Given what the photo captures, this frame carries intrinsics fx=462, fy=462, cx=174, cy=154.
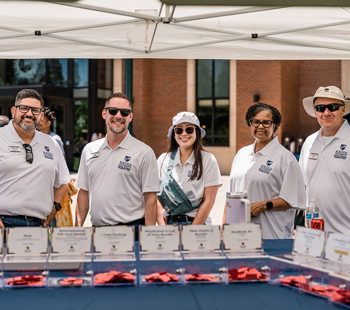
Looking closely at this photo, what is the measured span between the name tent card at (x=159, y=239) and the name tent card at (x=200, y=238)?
0.04 m

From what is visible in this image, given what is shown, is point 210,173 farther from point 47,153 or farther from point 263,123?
point 47,153

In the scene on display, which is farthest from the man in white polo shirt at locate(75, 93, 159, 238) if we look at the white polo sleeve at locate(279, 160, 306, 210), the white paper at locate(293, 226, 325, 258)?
the white paper at locate(293, 226, 325, 258)

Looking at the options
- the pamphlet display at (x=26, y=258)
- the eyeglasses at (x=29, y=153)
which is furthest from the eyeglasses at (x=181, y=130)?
the pamphlet display at (x=26, y=258)

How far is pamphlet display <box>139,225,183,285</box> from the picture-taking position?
2120 mm

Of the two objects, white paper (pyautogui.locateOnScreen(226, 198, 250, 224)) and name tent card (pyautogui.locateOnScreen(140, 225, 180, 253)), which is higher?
white paper (pyautogui.locateOnScreen(226, 198, 250, 224))

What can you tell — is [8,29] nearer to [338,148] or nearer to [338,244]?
[338,148]

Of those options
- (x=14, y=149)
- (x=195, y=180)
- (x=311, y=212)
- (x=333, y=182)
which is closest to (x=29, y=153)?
(x=14, y=149)

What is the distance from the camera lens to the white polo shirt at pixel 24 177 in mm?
3211

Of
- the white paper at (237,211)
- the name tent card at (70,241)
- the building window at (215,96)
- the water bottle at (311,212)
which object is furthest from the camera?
the building window at (215,96)

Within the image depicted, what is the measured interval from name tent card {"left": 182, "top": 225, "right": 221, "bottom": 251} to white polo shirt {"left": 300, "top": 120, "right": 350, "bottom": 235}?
1398 mm

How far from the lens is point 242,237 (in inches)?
91.0

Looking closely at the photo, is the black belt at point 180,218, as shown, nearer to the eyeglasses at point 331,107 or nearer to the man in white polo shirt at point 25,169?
the man in white polo shirt at point 25,169

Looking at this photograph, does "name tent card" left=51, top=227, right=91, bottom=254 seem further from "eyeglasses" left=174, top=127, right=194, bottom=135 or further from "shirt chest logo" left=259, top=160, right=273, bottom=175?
"shirt chest logo" left=259, top=160, right=273, bottom=175

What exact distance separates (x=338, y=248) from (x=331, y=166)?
133 centimetres
